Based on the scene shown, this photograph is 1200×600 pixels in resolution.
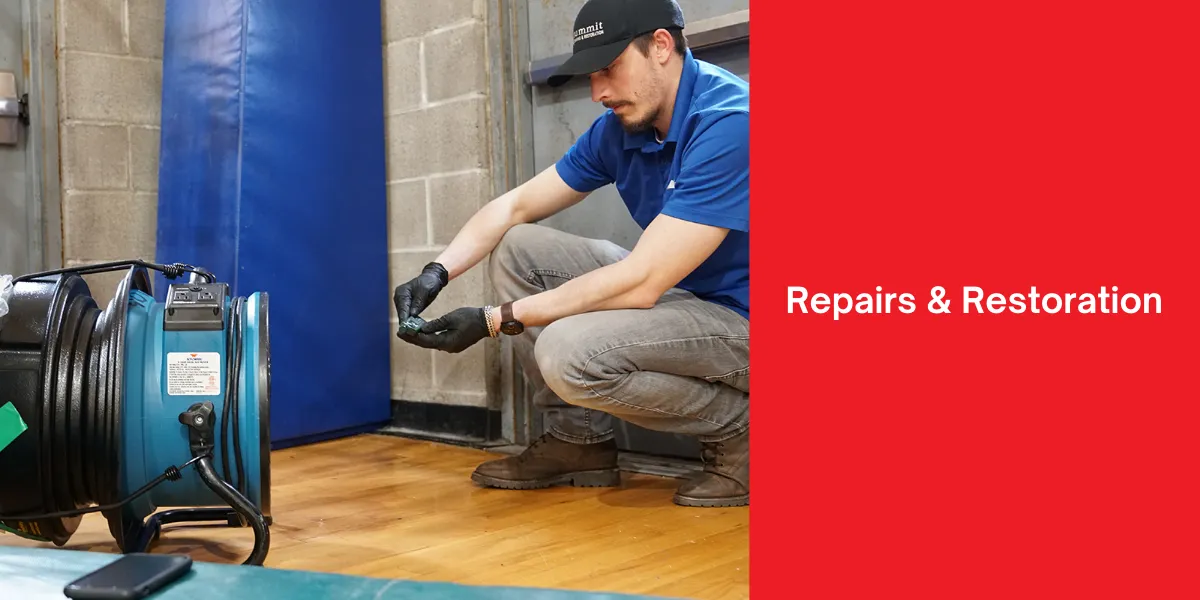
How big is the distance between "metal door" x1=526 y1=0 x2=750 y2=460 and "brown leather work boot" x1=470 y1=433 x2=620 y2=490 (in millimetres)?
245

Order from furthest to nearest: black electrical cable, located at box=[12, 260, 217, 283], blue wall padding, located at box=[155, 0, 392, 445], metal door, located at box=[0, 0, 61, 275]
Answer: metal door, located at box=[0, 0, 61, 275] → blue wall padding, located at box=[155, 0, 392, 445] → black electrical cable, located at box=[12, 260, 217, 283]

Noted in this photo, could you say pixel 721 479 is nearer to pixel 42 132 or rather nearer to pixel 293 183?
pixel 293 183

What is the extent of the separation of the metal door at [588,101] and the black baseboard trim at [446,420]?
367 mm

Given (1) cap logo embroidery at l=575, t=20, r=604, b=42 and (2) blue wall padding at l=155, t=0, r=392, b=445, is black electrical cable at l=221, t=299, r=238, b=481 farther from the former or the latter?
(2) blue wall padding at l=155, t=0, r=392, b=445

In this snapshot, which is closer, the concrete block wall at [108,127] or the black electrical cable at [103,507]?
the black electrical cable at [103,507]

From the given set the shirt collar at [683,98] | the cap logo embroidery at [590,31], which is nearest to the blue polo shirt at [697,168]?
the shirt collar at [683,98]

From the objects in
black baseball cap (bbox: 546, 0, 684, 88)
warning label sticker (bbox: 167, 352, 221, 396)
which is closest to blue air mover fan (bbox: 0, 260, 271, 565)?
warning label sticker (bbox: 167, 352, 221, 396)

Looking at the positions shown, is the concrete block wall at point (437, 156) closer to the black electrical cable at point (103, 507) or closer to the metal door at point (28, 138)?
the metal door at point (28, 138)

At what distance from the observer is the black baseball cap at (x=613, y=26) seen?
6.32 feet

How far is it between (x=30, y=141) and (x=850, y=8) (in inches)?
107

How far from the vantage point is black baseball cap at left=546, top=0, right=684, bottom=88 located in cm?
193

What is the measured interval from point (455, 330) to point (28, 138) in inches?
63.6

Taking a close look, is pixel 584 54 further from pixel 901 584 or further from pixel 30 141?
pixel 30 141

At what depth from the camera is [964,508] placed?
2.31ft
